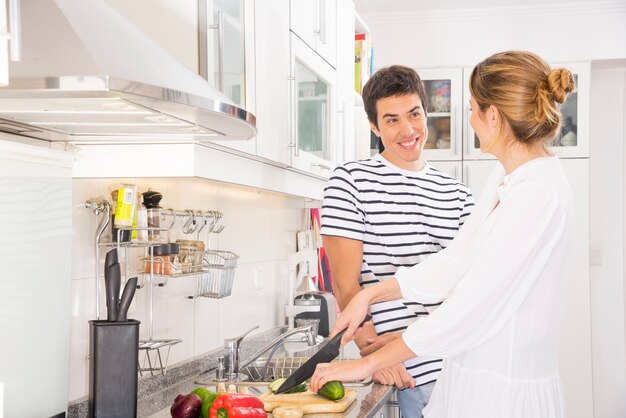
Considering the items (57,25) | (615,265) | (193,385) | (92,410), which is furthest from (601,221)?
(57,25)

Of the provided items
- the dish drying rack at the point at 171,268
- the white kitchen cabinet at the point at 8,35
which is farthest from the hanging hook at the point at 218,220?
the white kitchen cabinet at the point at 8,35

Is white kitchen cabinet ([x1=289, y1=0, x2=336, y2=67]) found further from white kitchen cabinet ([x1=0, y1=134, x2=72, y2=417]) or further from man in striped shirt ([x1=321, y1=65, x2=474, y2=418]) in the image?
white kitchen cabinet ([x1=0, y1=134, x2=72, y2=417])

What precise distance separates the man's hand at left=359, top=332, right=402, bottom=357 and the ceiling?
2708 mm

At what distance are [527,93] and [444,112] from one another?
3.06 metres

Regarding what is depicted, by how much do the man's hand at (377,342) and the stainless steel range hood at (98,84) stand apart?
792mm

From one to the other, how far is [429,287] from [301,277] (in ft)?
4.56

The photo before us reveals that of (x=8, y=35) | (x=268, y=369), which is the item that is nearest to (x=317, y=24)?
(x=268, y=369)

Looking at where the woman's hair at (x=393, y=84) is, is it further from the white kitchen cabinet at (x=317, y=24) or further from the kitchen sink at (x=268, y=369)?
the kitchen sink at (x=268, y=369)

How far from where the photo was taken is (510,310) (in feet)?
5.05

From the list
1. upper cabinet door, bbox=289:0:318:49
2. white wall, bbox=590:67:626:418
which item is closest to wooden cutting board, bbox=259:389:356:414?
upper cabinet door, bbox=289:0:318:49

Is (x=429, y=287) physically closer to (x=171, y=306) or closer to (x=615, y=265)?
(x=171, y=306)

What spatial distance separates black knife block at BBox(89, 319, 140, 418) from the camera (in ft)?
4.81

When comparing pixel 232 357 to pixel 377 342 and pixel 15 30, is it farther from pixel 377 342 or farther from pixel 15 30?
pixel 15 30

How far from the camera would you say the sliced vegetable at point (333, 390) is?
5.80 feet
